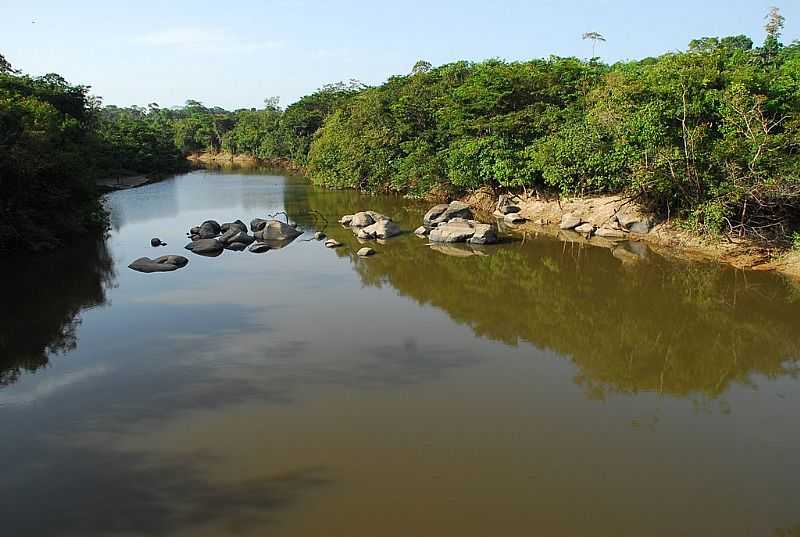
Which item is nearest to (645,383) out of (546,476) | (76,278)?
(546,476)

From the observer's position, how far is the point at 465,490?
6574 millimetres

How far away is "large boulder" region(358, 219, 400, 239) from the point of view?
70.8 feet

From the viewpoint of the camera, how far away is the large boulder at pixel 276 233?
21.2 m

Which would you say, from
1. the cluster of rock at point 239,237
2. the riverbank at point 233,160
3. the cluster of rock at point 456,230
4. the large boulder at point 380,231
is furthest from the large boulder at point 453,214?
the riverbank at point 233,160

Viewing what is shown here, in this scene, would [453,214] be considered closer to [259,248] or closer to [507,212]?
[507,212]

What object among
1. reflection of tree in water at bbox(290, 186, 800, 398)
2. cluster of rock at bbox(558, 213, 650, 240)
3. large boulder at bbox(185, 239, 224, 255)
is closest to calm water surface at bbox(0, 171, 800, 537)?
reflection of tree in water at bbox(290, 186, 800, 398)

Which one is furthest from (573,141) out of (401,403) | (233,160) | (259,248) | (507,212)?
(233,160)

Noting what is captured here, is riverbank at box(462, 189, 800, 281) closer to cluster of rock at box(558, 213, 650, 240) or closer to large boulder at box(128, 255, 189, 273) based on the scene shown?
cluster of rock at box(558, 213, 650, 240)

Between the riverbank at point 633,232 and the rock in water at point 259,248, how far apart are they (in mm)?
9263

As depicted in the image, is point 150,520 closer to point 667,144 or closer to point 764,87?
point 667,144

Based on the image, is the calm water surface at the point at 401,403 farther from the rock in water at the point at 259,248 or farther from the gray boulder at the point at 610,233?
the gray boulder at the point at 610,233

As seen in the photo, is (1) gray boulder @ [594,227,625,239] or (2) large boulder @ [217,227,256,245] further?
(1) gray boulder @ [594,227,625,239]

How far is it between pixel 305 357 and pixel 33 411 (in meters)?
4.10

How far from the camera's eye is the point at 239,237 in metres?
20.2
